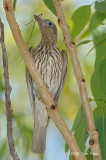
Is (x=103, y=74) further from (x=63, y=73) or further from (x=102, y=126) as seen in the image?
(x=63, y=73)

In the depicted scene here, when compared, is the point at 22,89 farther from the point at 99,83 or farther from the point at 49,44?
the point at 99,83

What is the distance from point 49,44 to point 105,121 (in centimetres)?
182

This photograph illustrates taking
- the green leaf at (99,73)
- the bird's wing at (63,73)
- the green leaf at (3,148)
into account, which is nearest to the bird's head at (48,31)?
the bird's wing at (63,73)

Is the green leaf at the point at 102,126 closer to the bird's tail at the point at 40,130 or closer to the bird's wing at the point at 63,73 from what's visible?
the bird's tail at the point at 40,130

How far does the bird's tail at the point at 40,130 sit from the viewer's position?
11.5ft

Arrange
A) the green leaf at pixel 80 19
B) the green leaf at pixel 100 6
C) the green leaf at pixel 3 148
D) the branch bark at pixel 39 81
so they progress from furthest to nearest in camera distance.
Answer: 1. the green leaf at pixel 3 148
2. the green leaf at pixel 80 19
3. the green leaf at pixel 100 6
4. the branch bark at pixel 39 81

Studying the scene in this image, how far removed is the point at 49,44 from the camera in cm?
424

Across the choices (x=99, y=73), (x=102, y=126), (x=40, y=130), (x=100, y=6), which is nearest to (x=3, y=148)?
(x=40, y=130)

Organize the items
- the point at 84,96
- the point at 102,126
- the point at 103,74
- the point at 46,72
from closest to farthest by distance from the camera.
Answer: the point at 84,96
the point at 103,74
the point at 102,126
the point at 46,72

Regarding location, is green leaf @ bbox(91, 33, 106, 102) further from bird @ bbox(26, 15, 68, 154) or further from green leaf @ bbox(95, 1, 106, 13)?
bird @ bbox(26, 15, 68, 154)

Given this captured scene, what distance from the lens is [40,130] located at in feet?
12.2

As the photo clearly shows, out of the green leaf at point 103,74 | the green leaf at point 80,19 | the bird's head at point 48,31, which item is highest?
the bird's head at point 48,31

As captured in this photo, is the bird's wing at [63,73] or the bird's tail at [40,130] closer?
the bird's tail at [40,130]

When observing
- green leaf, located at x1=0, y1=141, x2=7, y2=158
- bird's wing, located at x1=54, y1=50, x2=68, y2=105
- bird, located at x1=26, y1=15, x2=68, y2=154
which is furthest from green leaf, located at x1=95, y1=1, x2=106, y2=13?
green leaf, located at x1=0, y1=141, x2=7, y2=158
